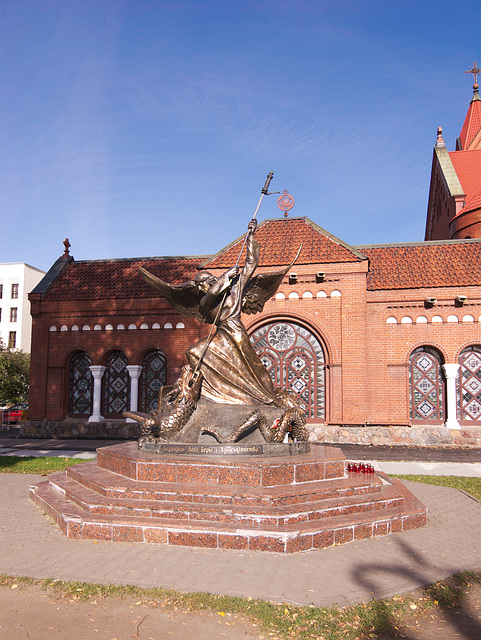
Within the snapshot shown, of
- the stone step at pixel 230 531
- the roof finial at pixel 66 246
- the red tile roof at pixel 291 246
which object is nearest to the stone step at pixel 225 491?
the stone step at pixel 230 531

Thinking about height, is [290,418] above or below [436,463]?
above

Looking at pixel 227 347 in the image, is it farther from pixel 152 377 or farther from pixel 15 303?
pixel 15 303

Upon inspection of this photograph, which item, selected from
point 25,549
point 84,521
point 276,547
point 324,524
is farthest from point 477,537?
point 25,549

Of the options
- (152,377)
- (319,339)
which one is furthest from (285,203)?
(152,377)

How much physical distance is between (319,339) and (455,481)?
9.25m

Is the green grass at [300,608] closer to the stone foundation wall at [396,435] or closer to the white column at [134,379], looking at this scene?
the stone foundation wall at [396,435]

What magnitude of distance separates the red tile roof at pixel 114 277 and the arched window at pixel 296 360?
465cm

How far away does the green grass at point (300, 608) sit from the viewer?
4141mm

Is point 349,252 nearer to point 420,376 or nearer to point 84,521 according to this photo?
point 420,376

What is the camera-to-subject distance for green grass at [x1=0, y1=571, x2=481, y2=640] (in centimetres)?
414

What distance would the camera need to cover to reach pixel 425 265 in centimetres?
2036

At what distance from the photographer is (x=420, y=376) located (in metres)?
Result: 19.6

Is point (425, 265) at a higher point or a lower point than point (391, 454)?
higher

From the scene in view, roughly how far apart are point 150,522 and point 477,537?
14.7ft
